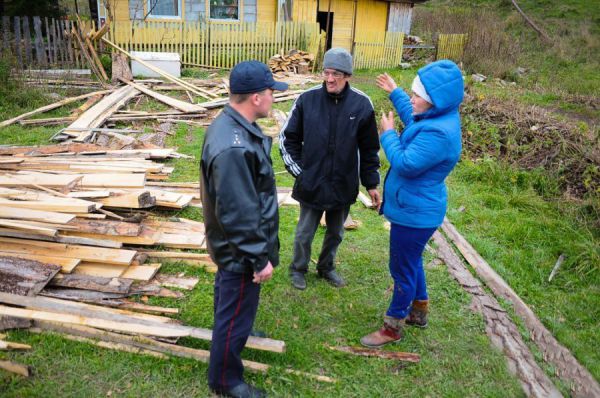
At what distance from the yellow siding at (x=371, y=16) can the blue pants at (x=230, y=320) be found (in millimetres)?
19145

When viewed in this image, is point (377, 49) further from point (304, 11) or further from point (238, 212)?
point (238, 212)

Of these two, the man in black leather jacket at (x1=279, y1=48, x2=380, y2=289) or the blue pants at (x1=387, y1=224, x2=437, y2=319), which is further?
the man in black leather jacket at (x1=279, y1=48, x2=380, y2=289)

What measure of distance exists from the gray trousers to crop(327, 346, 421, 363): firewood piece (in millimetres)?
951

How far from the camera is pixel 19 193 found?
473 centimetres

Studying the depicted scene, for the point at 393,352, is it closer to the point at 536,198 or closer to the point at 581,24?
the point at 536,198

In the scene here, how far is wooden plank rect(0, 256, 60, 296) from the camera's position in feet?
11.8

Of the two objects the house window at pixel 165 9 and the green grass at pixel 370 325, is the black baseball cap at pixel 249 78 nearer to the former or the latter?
the green grass at pixel 370 325

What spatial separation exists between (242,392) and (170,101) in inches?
361

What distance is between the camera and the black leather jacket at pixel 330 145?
3.82 meters

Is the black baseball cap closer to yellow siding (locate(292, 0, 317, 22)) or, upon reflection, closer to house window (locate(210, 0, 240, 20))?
house window (locate(210, 0, 240, 20))

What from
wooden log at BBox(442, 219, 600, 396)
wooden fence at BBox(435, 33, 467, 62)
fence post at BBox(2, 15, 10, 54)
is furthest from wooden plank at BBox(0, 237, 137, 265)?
wooden fence at BBox(435, 33, 467, 62)

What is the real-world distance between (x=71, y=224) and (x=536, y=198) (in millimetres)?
6132

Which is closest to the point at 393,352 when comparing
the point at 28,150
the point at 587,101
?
the point at 28,150

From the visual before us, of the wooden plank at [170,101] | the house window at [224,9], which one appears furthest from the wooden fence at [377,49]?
the wooden plank at [170,101]
